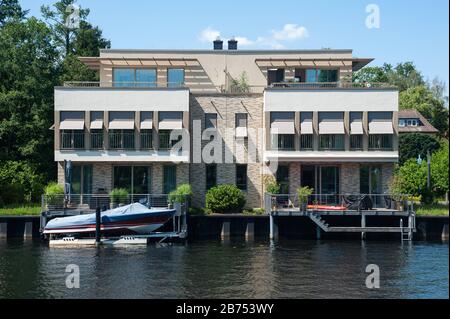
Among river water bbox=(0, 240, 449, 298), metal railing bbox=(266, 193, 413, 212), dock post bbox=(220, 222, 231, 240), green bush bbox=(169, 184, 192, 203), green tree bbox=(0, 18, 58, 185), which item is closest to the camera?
river water bbox=(0, 240, 449, 298)

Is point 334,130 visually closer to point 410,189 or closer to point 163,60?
point 410,189

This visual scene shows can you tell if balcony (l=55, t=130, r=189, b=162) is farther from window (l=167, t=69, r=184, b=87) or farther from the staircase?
the staircase

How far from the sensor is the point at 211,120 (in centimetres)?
4353

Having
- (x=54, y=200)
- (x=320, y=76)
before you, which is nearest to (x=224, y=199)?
(x=54, y=200)

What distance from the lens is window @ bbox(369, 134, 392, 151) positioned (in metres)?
41.5

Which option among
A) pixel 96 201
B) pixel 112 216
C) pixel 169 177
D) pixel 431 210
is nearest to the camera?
pixel 112 216

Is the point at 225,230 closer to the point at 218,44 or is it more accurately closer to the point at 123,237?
the point at 123,237

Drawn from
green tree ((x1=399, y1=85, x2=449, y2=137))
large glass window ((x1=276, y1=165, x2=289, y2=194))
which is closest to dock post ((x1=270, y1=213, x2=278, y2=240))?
large glass window ((x1=276, y1=165, x2=289, y2=194))

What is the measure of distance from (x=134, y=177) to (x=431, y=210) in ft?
65.0

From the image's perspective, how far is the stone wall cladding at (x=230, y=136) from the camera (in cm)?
4316

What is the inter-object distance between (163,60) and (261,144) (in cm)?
1014

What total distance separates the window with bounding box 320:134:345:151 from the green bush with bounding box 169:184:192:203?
936 cm

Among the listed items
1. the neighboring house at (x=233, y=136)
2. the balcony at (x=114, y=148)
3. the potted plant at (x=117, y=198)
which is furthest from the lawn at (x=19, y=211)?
the potted plant at (x=117, y=198)

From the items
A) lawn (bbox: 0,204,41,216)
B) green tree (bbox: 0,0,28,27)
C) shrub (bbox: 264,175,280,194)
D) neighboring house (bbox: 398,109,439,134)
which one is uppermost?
green tree (bbox: 0,0,28,27)
